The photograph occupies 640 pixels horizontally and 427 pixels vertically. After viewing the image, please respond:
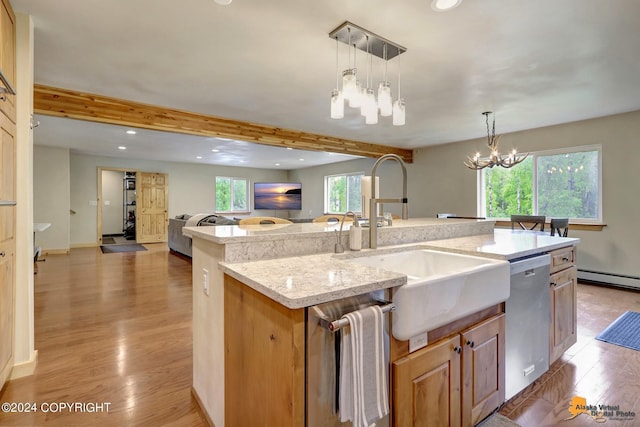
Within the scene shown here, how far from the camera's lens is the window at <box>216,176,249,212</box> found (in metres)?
9.91

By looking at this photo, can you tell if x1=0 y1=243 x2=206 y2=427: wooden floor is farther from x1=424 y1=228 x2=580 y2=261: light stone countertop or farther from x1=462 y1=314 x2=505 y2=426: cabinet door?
x1=424 y1=228 x2=580 y2=261: light stone countertop

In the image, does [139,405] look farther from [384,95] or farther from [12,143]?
[384,95]

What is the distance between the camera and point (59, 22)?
2131 millimetres

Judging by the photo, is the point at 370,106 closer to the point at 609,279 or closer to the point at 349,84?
the point at 349,84

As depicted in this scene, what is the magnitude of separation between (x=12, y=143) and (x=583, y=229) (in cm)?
663

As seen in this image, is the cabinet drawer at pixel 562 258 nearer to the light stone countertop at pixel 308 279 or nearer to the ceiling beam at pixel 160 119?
the light stone countertop at pixel 308 279

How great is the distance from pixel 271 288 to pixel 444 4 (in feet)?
6.53

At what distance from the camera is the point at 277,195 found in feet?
33.7

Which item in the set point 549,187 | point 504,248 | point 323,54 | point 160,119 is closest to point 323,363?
point 504,248

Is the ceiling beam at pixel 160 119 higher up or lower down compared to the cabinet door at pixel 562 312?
higher up

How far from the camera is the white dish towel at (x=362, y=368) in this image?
100 centimetres

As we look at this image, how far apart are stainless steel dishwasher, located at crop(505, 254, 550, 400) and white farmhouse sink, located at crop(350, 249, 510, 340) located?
23 centimetres

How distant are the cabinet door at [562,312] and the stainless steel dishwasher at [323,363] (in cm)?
178

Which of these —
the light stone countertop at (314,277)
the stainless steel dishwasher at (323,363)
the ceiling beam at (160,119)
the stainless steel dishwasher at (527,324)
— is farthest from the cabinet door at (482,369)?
the ceiling beam at (160,119)
